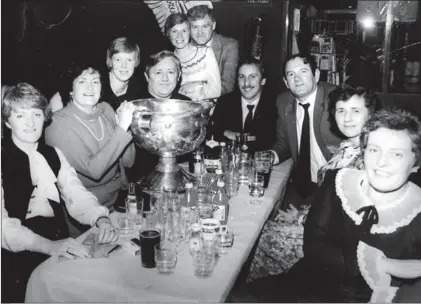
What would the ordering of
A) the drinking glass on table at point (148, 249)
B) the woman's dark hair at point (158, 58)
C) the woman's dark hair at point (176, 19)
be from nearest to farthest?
the drinking glass on table at point (148, 249), the woman's dark hair at point (158, 58), the woman's dark hair at point (176, 19)

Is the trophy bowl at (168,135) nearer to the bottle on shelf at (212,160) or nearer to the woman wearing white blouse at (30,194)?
the bottle on shelf at (212,160)

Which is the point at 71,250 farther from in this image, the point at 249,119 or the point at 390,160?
the point at 249,119

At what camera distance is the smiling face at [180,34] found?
3.09m

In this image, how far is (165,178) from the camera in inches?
77.2

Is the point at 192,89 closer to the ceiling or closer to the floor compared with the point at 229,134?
closer to the ceiling

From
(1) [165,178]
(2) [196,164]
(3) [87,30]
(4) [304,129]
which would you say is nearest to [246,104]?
(4) [304,129]

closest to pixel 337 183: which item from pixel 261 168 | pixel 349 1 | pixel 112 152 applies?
pixel 261 168

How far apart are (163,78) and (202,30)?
949 millimetres

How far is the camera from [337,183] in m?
1.61

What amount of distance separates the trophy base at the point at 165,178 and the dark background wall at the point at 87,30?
1676 millimetres

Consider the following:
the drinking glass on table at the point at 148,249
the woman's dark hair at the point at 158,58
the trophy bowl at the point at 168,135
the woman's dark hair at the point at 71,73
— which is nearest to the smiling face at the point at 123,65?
the woman's dark hair at the point at 158,58

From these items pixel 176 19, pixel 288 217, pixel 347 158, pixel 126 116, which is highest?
pixel 176 19

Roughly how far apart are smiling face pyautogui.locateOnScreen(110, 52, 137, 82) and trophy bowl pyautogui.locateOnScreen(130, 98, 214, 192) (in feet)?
2.11

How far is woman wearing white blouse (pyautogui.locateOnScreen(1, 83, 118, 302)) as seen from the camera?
1552 mm
